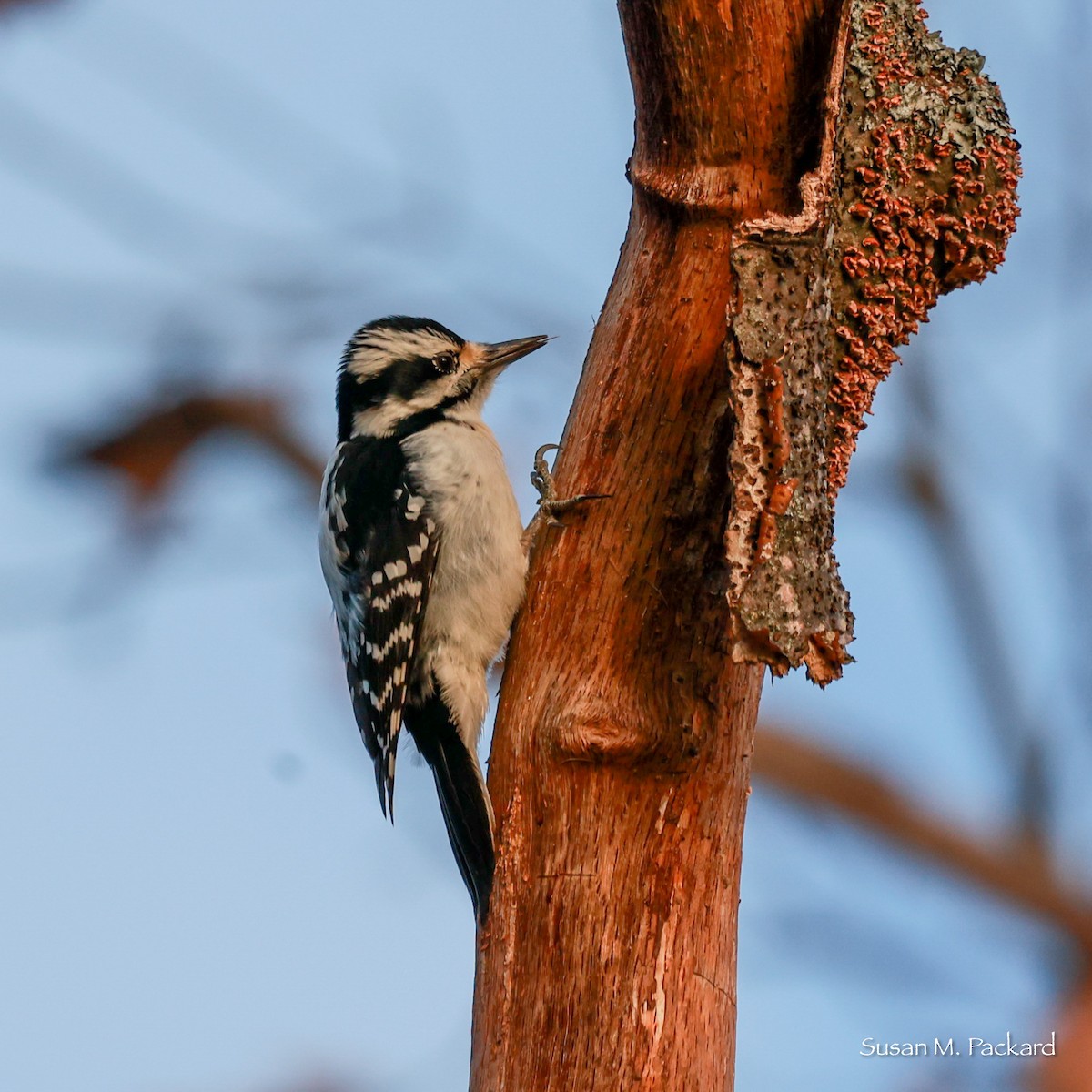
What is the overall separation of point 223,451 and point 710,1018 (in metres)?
4.08

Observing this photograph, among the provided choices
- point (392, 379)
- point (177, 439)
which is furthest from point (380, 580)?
point (177, 439)

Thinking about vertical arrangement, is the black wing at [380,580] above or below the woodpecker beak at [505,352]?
below

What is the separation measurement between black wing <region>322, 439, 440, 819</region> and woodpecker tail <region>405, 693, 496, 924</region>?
10 cm

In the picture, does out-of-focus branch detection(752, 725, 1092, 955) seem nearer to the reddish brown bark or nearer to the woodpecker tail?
the woodpecker tail

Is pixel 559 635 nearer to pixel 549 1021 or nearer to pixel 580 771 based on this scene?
pixel 580 771

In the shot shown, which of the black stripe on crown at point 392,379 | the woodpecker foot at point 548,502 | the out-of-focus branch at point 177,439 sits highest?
the out-of-focus branch at point 177,439

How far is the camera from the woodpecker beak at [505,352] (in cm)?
425

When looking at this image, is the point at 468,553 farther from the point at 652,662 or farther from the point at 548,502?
the point at 652,662

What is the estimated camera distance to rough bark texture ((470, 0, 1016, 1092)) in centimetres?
240

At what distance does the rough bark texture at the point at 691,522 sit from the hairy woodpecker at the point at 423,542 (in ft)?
1.69

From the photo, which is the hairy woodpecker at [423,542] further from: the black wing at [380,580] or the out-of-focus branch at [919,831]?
the out-of-focus branch at [919,831]

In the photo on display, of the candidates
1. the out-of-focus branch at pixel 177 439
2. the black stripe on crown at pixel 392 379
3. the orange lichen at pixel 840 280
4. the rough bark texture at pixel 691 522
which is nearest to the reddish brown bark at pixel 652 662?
the rough bark texture at pixel 691 522

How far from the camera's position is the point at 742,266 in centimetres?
239

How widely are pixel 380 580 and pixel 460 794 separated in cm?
86
